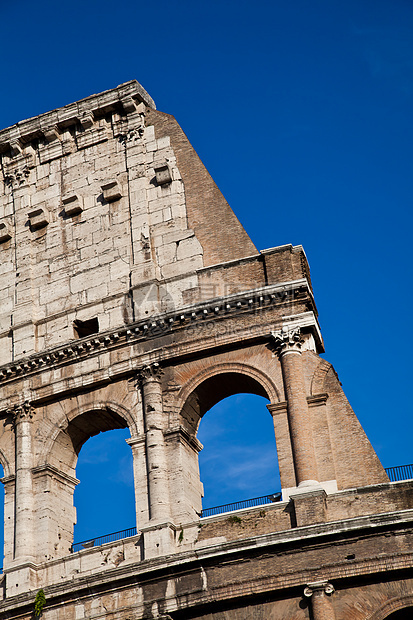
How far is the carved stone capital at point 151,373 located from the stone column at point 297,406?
2.65 m

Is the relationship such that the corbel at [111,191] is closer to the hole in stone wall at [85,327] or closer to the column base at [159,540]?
the hole in stone wall at [85,327]

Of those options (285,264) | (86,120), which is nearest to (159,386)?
(285,264)

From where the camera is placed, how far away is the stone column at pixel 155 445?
22.1m

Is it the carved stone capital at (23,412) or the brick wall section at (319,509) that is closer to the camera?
the brick wall section at (319,509)

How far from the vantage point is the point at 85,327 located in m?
25.7

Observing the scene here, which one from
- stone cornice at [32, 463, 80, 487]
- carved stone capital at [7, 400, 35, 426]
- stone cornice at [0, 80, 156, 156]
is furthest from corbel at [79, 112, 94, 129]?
stone cornice at [32, 463, 80, 487]

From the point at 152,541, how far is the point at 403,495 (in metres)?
5.00

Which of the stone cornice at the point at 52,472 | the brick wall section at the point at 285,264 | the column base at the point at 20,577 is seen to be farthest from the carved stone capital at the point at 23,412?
the brick wall section at the point at 285,264

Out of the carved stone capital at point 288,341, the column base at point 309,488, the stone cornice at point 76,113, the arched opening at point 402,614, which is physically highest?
the stone cornice at point 76,113

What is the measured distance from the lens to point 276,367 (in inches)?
905

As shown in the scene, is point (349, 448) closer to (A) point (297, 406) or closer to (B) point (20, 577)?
(A) point (297, 406)

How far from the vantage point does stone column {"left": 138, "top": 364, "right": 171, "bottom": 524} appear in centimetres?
2209

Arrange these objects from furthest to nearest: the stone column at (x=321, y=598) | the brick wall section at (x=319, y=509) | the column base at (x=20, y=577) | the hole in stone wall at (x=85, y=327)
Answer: the hole in stone wall at (x=85, y=327)
the column base at (x=20, y=577)
the brick wall section at (x=319, y=509)
the stone column at (x=321, y=598)

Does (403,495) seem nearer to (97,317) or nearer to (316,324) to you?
(316,324)
